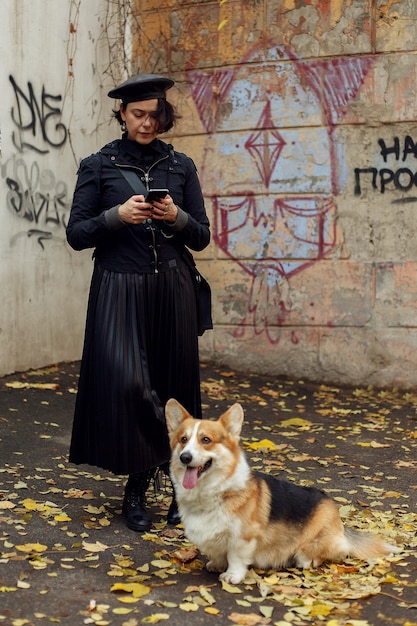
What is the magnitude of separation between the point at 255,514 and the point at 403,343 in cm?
523

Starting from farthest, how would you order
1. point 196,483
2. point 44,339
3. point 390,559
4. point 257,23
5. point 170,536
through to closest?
point 257,23 < point 44,339 < point 170,536 < point 390,559 < point 196,483

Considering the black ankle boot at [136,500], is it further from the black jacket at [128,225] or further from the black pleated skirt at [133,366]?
the black jacket at [128,225]

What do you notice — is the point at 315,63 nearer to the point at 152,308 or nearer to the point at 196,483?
the point at 152,308

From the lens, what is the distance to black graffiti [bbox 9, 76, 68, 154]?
327 inches

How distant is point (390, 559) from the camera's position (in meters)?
4.26

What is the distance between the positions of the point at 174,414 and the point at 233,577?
2.62 ft

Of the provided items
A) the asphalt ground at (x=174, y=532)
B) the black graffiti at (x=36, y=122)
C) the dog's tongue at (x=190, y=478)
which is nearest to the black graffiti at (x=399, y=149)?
the asphalt ground at (x=174, y=532)

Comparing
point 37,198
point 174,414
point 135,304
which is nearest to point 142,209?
point 135,304

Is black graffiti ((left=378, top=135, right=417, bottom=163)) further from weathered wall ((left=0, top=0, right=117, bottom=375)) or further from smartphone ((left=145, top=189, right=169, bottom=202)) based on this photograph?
smartphone ((left=145, top=189, right=169, bottom=202))

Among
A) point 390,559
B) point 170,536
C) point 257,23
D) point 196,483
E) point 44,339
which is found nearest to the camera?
point 196,483

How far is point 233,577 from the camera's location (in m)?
3.92

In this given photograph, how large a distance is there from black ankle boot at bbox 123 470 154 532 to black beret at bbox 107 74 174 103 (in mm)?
2031

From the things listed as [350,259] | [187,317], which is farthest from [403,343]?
[187,317]

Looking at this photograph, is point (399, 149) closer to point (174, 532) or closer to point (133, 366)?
point (133, 366)
